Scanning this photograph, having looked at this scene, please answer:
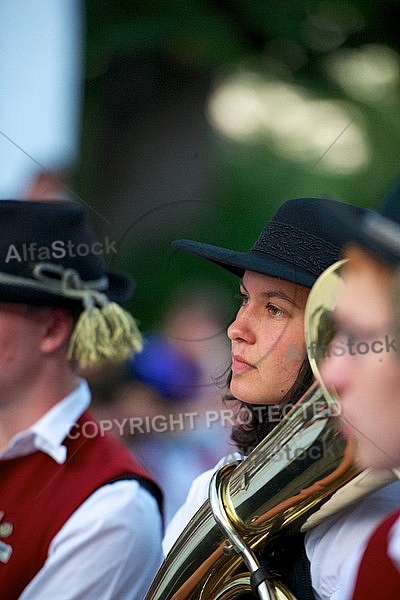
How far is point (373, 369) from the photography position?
1000mm

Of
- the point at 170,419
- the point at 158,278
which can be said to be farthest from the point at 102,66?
the point at 170,419

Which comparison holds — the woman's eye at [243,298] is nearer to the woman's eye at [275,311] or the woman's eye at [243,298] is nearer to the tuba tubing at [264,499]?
the woman's eye at [275,311]

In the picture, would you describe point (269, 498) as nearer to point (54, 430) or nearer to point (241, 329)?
point (241, 329)

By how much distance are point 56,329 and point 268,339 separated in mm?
409

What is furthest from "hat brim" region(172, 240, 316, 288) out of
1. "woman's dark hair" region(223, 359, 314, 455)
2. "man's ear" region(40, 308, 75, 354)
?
"man's ear" region(40, 308, 75, 354)

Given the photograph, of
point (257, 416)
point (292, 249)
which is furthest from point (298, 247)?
point (257, 416)

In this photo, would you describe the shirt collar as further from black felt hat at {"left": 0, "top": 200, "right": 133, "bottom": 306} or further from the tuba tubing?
the tuba tubing

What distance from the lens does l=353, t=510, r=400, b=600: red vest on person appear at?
3.11 feet

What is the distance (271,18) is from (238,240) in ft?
1.13

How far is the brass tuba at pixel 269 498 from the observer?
1031 millimetres

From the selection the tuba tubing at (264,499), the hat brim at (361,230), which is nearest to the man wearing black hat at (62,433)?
the tuba tubing at (264,499)

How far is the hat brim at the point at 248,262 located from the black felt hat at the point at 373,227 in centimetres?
6

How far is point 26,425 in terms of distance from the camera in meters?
1.46

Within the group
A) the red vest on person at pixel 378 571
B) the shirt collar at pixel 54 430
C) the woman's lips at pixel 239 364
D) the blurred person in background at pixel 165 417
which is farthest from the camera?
the shirt collar at pixel 54 430
